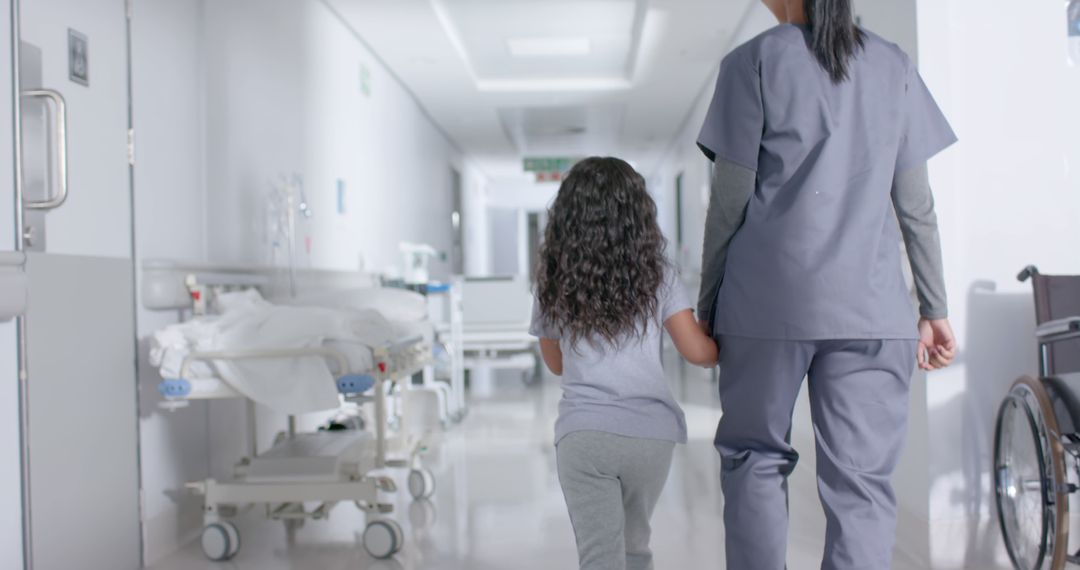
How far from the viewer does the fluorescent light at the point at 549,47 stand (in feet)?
21.1

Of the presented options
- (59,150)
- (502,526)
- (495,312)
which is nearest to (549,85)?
(495,312)

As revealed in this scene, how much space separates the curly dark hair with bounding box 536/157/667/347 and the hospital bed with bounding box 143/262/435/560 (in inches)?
44.2

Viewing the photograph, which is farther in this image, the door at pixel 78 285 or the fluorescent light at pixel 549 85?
the fluorescent light at pixel 549 85

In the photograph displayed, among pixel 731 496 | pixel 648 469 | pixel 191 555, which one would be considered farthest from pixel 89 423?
pixel 731 496

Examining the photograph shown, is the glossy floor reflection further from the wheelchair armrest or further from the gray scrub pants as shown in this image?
the gray scrub pants

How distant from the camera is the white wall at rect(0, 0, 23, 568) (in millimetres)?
1973

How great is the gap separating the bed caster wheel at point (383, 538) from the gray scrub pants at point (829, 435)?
1.49m

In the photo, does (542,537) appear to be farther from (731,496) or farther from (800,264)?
(800,264)

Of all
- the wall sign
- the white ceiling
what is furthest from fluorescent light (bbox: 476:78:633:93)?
the wall sign

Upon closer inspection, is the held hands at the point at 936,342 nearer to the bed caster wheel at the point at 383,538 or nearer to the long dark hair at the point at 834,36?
the long dark hair at the point at 834,36

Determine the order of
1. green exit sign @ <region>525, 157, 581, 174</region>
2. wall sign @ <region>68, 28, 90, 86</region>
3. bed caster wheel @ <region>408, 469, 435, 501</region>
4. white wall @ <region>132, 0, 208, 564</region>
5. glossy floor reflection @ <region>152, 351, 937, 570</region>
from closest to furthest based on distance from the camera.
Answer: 1. wall sign @ <region>68, 28, 90, 86</region>
2. glossy floor reflection @ <region>152, 351, 937, 570</region>
3. white wall @ <region>132, 0, 208, 564</region>
4. bed caster wheel @ <region>408, 469, 435, 501</region>
5. green exit sign @ <region>525, 157, 581, 174</region>

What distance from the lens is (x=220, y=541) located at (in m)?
2.73

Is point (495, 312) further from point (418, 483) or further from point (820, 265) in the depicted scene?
point (820, 265)

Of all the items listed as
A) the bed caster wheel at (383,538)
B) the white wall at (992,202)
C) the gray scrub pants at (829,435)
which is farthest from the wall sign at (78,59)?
the white wall at (992,202)
